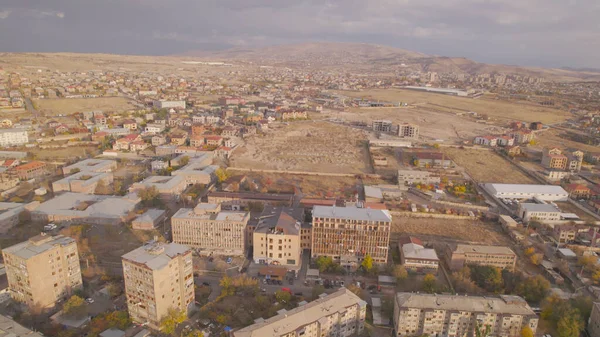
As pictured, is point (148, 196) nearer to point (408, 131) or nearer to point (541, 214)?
point (541, 214)

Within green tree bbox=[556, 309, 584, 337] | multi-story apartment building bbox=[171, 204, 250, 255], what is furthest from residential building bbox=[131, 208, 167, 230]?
green tree bbox=[556, 309, 584, 337]

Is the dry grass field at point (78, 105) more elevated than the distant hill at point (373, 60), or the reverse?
the distant hill at point (373, 60)

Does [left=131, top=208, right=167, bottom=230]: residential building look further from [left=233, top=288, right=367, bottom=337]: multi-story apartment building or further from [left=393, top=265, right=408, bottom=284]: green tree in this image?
[left=393, top=265, right=408, bottom=284]: green tree

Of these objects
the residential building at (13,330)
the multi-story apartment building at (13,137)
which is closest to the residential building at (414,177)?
the residential building at (13,330)

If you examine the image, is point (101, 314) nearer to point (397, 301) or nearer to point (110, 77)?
point (397, 301)

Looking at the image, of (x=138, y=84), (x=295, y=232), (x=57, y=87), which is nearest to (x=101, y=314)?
(x=295, y=232)

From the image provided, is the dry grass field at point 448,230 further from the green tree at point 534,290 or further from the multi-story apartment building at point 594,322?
the multi-story apartment building at point 594,322
